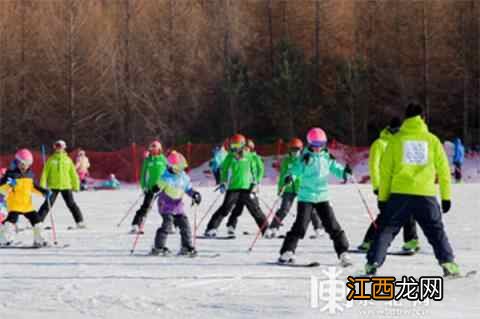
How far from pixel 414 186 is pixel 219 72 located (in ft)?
128

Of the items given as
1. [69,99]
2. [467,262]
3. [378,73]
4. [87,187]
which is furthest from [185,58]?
[467,262]

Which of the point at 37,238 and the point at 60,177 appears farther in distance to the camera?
the point at 60,177

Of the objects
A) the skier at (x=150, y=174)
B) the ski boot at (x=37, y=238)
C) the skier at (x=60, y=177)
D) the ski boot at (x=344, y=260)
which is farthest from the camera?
the skier at (x=60, y=177)

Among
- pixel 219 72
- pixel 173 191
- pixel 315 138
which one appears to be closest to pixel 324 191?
pixel 315 138

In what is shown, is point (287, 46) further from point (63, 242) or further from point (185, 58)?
point (63, 242)

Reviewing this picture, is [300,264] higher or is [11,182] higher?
[11,182]

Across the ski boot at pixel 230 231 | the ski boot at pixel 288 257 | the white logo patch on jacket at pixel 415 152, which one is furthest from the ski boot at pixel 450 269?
the ski boot at pixel 230 231

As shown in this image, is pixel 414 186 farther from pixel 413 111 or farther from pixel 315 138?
pixel 315 138

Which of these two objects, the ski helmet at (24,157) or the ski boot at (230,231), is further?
the ski boot at (230,231)

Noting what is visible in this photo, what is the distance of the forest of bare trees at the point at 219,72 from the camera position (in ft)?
149

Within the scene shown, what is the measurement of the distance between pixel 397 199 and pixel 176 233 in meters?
6.47

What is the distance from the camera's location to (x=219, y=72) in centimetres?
4750

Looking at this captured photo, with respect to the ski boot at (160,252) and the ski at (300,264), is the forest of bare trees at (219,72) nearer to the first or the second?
the ski boot at (160,252)

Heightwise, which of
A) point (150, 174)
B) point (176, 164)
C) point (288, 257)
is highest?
point (176, 164)
